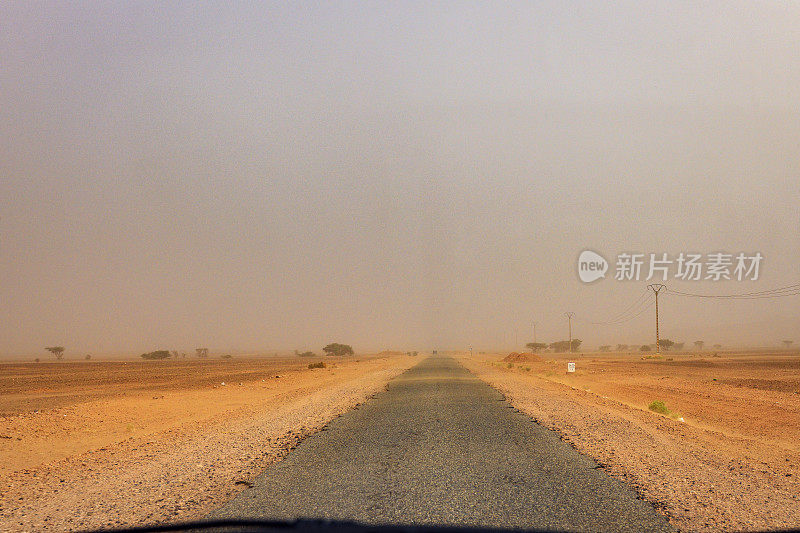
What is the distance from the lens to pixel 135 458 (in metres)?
11.8

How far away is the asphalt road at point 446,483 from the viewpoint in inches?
250

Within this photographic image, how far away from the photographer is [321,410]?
19625mm

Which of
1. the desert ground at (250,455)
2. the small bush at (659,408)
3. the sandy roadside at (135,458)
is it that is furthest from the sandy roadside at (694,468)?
the sandy roadside at (135,458)

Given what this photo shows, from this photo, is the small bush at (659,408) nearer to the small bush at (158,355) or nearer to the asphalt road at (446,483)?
the asphalt road at (446,483)

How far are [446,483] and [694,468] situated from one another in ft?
18.8

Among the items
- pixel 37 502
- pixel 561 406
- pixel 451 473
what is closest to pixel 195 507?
pixel 37 502

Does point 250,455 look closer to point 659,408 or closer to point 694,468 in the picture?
point 694,468

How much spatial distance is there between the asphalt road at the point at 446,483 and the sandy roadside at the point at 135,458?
101 cm

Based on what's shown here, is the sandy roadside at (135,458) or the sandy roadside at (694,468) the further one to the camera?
the sandy roadside at (135,458)

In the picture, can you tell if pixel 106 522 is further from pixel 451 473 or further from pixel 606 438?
pixel 606 438

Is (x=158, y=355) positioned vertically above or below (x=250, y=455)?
below

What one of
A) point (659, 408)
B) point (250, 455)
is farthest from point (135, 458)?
point (659, 408)

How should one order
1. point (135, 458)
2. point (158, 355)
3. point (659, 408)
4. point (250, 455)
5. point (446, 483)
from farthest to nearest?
1. point (158, 355)
2. point (659, 408)
3. point (135, 458)
4. point (250, 455)
5. point (446, 483)

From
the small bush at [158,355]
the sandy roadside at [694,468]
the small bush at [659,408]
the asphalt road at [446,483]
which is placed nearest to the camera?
the asphalt road at [446,483]
